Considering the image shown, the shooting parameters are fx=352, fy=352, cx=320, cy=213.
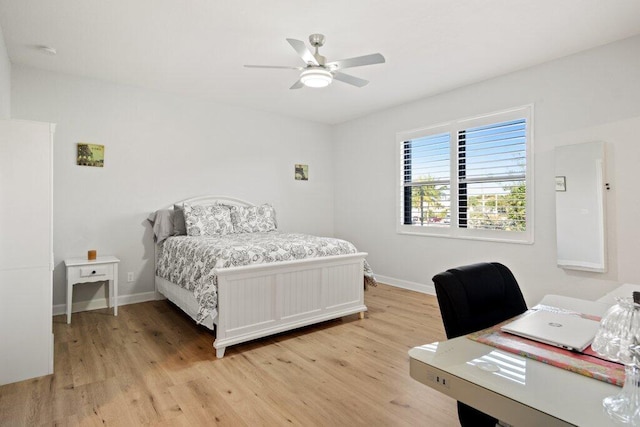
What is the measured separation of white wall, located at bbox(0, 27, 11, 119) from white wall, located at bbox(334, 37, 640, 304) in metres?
4.28

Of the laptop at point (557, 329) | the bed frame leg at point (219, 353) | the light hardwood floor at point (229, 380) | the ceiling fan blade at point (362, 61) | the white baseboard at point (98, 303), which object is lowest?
the light hardwood floor at point (229, 380)

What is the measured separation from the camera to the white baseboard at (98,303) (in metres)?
3.75

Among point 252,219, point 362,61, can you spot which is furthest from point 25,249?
point 362,61

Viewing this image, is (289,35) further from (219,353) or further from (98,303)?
(98,303)

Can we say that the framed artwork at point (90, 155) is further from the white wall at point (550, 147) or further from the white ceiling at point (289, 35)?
the white wall at point (550, 147)

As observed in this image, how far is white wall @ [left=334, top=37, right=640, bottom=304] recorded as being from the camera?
3029 mm

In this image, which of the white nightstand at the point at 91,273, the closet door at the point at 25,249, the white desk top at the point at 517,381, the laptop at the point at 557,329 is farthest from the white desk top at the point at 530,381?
the white nightstand at the point at 91,273

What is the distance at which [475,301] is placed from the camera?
50.5 inches

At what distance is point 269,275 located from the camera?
9.78 ft

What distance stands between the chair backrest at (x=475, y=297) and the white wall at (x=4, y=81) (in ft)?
11.8

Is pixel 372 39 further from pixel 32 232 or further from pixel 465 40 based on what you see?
pixel 32 232

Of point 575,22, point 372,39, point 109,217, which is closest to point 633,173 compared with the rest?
point 575,22

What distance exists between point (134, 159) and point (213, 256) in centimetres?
219

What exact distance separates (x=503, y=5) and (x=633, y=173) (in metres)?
1.83
